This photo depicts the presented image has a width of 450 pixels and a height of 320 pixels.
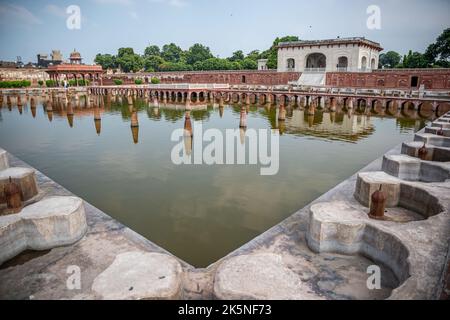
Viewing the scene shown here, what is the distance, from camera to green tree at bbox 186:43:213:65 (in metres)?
87.2

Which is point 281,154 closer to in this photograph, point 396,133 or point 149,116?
point 396,133

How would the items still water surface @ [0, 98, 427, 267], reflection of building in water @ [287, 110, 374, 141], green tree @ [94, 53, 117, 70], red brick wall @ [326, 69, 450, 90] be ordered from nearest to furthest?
still water surface @ [0, 98, 427, 267] → reflection of building in water @ [287, 110, 374, 141] → red brick wall @ [326, 69, 450, 90] → green tree @ [94, 53, 117, 70]

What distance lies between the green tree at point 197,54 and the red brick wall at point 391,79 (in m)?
49.9

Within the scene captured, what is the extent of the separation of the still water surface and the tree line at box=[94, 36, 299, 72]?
44.7 meters

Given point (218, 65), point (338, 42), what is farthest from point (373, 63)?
point (218, 65)

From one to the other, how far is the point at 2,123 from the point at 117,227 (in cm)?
2405

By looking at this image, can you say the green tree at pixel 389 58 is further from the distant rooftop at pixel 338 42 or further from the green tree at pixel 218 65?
the green tree at pixel 218 65

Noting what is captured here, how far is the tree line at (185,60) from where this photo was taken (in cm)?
7094

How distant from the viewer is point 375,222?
6.41m

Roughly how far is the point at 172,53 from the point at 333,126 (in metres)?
82.1

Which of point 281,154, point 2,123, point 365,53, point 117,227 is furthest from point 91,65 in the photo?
point 117,227

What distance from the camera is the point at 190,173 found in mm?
12820

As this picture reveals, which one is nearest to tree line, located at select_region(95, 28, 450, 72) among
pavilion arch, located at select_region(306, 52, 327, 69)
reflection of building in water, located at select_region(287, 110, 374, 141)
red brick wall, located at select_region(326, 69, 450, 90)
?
pavilion arch, located at select_region(306, 52, 327, 69)

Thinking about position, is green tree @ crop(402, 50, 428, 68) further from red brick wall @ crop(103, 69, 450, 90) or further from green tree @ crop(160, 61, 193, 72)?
green tree @ crop(160, 61, 193, 72)
